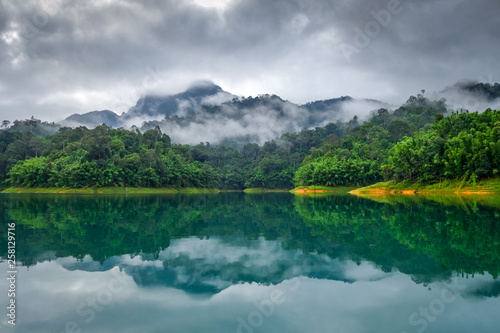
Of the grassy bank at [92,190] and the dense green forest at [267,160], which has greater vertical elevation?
the dense green forest at [267,160]

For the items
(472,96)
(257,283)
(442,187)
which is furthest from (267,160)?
(472,96)

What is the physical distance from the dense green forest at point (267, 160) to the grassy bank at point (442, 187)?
126 centimetres

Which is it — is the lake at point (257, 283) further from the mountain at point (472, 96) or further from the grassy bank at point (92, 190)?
the mountain at point (472, 96)

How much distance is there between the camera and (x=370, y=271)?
25.7 ft

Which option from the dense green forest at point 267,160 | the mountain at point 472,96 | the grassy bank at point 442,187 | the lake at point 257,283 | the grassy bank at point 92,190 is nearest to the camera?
the lake at point 257,283

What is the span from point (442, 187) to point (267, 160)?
81876 mm

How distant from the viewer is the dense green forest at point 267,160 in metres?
49.4

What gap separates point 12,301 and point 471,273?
9.40 m

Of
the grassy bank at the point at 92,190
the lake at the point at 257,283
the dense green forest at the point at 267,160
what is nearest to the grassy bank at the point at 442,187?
the dense green forest at the point at 267,160

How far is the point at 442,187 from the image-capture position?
50375 millimetres

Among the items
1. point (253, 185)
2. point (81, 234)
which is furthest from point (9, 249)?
point (253, 185)

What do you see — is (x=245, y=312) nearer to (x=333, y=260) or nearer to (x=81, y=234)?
(x=333, y=260)

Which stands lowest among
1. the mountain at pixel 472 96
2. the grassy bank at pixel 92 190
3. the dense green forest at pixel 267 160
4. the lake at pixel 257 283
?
the grassy bank at pixel 92 190

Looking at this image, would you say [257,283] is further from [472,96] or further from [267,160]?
[472,96]
